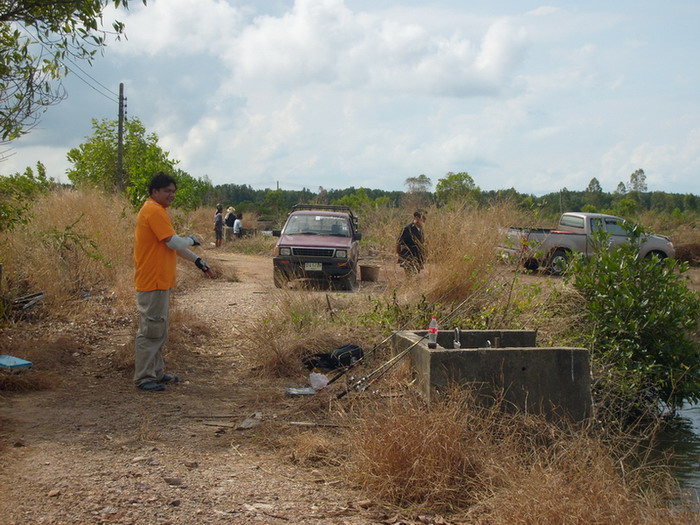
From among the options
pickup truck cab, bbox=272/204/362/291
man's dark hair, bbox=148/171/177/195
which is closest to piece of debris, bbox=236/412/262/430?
man's dark hair, bbox=148/171/177/195

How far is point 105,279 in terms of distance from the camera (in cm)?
1288

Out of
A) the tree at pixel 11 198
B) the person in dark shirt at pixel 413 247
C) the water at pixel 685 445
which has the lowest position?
the water at pixel 685 445

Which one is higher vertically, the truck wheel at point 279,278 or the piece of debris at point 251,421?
the truck wheel at point 279,278

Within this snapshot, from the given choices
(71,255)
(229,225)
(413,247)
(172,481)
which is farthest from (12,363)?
(229,225)

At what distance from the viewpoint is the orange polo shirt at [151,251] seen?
6.70m

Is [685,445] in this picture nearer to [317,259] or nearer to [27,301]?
[317,259]

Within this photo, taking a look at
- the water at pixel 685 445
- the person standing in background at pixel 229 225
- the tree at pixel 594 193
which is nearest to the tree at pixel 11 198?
the water at pixel 685 445

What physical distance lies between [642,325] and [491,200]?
182 inches

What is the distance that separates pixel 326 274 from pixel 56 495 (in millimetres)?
10443

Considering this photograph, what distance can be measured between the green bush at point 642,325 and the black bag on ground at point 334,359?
2746mm

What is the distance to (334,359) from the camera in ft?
26.4

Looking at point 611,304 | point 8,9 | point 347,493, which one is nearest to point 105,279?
point 8,9

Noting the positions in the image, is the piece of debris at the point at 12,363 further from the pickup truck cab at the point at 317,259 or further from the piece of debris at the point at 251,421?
the pickup truck cab at the point at 317,259

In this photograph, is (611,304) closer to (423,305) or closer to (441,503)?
(423,305)
